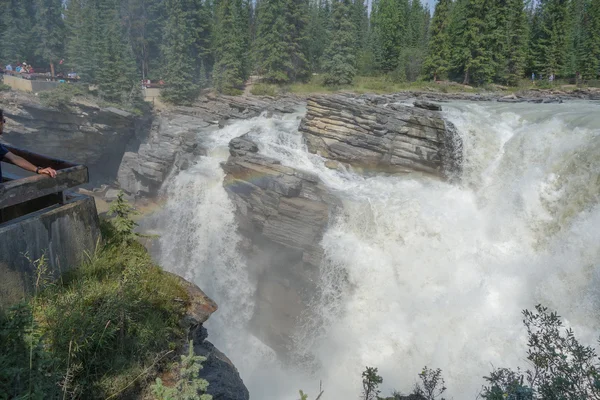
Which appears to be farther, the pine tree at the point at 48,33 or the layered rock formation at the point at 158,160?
the pine tree at the point at 48,33

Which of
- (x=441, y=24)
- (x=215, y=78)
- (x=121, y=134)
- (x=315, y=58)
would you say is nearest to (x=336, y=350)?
(x=121, y=134)

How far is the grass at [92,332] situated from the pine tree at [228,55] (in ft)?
106

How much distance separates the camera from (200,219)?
1734cm

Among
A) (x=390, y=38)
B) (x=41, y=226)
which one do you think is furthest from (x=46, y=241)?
(x=390, y=38)

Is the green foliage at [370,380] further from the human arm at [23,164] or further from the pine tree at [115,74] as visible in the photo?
the pine tree at [115,74]

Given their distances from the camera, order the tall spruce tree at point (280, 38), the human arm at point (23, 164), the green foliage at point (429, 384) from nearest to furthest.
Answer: the human arm at point (23, 164) < the green foliage at point (429, 384) < the tall spruce tree at point (280, 38)

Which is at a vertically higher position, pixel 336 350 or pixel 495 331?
pixel 495 331

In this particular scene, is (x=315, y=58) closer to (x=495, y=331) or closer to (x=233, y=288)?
(x=233, y=288)

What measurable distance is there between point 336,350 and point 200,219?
8.31 meters

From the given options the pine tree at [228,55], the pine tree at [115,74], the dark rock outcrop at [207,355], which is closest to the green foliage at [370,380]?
the dark rock outcrop at [207,355]

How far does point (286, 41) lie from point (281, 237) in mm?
30372

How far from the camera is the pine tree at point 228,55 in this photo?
116 ft

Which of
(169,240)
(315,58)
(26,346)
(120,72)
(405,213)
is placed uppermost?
(315,58)

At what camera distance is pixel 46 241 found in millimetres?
4289
